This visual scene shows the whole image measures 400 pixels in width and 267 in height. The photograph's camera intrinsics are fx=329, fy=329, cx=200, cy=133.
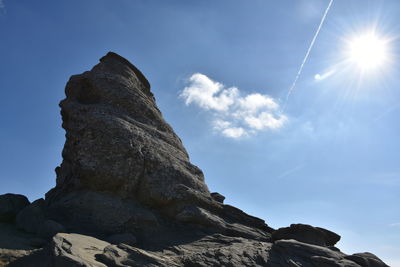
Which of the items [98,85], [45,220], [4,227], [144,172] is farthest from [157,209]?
[98,85]

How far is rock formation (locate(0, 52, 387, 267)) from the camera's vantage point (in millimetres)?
15344

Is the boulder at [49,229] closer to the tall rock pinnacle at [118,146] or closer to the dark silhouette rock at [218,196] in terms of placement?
the tall rock pinnacle at [118,146]

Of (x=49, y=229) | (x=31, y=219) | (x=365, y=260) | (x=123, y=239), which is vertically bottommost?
(x=49, y=229)

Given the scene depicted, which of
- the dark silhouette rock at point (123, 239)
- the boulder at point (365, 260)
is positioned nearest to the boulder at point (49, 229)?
the dark silhouette rock at point (123, 239)

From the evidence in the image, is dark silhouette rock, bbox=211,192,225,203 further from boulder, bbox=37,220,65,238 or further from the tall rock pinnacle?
boulder, bbox=37,220,65,238

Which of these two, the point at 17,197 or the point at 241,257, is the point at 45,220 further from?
the point at 241,257

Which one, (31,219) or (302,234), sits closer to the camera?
(31,219)

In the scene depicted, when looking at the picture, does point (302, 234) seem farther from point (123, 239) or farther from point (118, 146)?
point (118, 146)

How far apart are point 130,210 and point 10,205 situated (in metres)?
6.92

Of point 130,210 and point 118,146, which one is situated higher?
point 118,146

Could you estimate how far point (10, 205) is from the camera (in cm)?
1912

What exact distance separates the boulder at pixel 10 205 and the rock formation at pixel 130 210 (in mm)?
51

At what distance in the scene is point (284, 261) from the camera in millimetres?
16578

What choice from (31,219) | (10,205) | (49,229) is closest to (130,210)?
(49,229)
